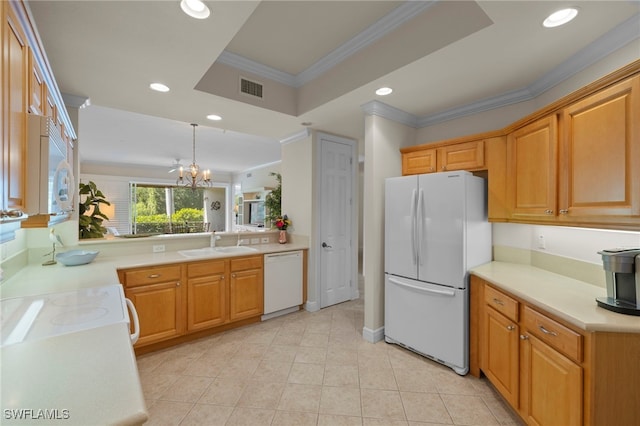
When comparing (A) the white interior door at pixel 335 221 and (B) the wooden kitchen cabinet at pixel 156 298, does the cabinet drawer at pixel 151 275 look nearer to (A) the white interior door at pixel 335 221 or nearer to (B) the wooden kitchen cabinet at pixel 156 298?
(B) the wooden kitchen cabinet at pixel 156 298

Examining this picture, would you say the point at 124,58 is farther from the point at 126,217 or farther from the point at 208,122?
the point at 126,217

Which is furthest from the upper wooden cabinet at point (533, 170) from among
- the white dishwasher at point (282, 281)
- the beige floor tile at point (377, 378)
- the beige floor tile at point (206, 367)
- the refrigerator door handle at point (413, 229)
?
the beige floor tile at point (206, 367)

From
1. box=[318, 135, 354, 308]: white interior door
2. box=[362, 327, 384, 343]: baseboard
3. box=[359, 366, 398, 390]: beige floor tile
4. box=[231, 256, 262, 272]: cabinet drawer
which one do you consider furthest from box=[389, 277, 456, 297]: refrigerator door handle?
box=[231, 256, 262, 272]: cabinet drawer

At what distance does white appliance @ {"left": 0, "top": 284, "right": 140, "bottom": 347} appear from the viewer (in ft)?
3.86

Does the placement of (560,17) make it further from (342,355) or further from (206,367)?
(206,367)

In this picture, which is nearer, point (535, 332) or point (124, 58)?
point (535, 332)

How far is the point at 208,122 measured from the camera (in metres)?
3.43

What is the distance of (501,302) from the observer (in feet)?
6.57

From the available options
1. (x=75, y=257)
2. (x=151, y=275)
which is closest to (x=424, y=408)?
(x=151, y=275)

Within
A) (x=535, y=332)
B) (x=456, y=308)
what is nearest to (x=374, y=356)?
(x=456, y=308)

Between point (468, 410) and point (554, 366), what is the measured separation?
738 millimetres

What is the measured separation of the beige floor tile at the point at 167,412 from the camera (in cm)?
184

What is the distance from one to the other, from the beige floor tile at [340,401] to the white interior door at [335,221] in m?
1.74

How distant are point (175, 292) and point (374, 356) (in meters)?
2.05
